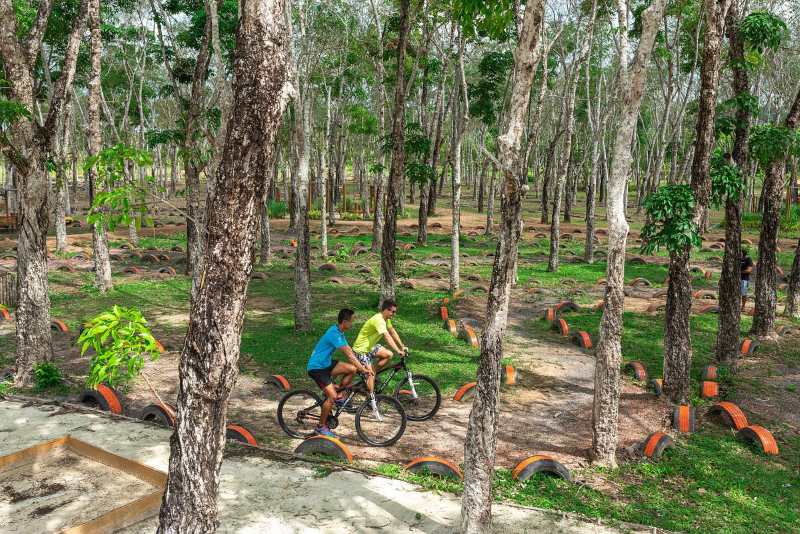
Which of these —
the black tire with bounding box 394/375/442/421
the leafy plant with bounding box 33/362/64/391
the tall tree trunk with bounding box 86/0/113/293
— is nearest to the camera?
the black tire with bounding box 394/375/442/421

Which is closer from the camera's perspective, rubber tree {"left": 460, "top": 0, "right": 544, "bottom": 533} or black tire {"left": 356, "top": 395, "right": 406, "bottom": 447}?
rubber tree {"left": 460, "top": 0, "right": 544, "bottom": 533}

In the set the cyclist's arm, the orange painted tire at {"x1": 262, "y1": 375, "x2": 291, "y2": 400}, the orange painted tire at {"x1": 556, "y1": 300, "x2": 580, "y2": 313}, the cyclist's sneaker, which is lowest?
the orange painted tire at {"x1": 262, "y1": 375, "x2": 291, "y2": 400}

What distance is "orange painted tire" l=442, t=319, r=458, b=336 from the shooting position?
47.0 ft

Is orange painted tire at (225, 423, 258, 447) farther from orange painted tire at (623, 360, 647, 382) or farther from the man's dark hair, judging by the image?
orange painted tire at (623, 360, 647, 382)

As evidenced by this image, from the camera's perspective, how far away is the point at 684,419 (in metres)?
9.41

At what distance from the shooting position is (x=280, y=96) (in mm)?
4262

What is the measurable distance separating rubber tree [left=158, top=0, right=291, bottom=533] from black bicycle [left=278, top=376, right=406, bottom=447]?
4.02 m

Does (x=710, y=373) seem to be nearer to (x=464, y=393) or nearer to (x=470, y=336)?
(x=464, y=393)

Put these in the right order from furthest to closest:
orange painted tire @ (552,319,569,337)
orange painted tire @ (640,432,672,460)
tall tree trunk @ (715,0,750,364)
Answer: orange painted tire @ (552,319,569,337) → tall tree trunk @ (715,0,750,364) → orange painted tire @ (640,432,672,460)

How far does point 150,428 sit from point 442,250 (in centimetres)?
1953

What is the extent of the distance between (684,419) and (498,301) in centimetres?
548

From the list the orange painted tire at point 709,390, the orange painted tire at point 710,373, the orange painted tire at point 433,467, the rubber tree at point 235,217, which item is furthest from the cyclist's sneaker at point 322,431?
the orange painted tire at point 710,373

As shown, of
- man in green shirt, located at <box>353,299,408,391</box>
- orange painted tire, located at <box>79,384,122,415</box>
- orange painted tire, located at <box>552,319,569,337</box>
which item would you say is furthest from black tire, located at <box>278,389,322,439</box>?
orange painted tire, located at <box>552,319,569,337</box>

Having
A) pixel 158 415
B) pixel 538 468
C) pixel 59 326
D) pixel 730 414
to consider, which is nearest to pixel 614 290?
pixel 538 468
